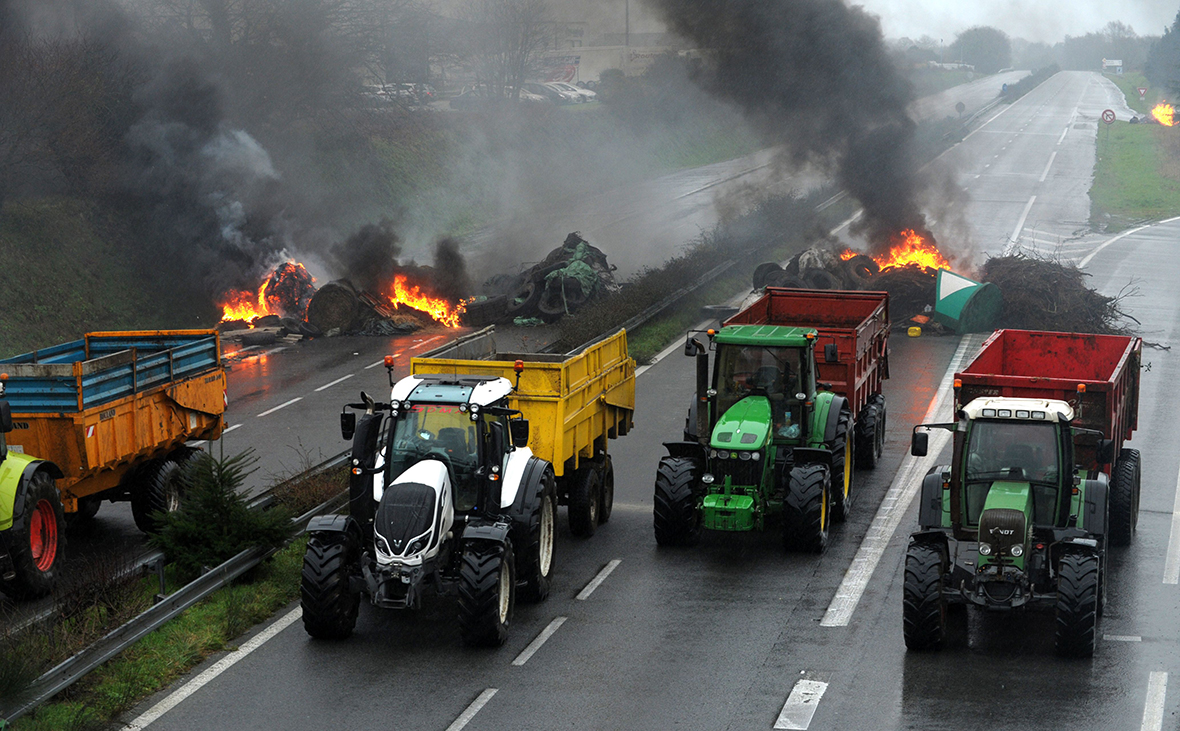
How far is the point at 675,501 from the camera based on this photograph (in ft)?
54.2

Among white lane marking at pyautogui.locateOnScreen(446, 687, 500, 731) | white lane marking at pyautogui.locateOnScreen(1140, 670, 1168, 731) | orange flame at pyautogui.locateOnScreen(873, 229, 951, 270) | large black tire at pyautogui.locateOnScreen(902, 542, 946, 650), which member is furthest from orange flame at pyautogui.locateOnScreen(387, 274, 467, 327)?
white lane marking at pyautogui.locateOnScreen(1140, 670, 1168, 731)

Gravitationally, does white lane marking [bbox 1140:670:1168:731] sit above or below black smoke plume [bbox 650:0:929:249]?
below

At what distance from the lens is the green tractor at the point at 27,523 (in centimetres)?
1377

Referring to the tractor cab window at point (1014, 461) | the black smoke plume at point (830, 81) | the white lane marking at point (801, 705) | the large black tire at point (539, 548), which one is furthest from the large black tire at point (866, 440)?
the black smoke plume at point (830, 81)

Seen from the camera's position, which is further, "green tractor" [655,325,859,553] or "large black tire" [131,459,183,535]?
"large black tire" [131,459,183,535]

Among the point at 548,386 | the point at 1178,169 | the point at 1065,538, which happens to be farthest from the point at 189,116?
the point at 1178,169

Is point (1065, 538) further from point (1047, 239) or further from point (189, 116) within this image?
point (1047, 239)

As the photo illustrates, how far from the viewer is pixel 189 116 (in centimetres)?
3966

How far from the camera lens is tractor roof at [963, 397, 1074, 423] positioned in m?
13.9

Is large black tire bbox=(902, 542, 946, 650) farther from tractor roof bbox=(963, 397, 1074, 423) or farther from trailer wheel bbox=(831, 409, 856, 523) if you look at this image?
trailer wheel bbox=(831, 409, 856, 523)

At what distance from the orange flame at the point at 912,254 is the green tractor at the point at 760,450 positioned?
70.2 feet

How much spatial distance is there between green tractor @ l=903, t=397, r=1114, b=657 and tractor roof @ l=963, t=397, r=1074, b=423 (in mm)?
11

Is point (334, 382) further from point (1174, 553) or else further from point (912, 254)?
point (912, 254)

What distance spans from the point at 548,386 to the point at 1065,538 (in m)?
6.25
